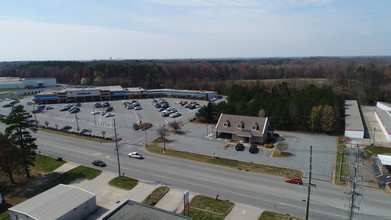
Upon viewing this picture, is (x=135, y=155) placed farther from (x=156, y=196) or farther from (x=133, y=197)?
(x=156, y=196)

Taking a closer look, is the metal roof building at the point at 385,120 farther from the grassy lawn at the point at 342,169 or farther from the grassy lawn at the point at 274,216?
the grassy lawn at the point at 274,216

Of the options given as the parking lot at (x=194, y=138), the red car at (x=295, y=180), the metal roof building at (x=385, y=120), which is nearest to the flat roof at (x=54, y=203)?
the parking lot at (x=194, y=138)

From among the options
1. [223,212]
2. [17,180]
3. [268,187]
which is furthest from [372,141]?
[17,180]

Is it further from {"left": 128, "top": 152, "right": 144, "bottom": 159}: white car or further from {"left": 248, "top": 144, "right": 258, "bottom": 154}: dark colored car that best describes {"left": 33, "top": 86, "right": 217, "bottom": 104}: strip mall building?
{"left": 128, "top": 152, "right": 144, "bottom": 159}: white car

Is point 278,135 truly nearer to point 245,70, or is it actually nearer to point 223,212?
point 223,212

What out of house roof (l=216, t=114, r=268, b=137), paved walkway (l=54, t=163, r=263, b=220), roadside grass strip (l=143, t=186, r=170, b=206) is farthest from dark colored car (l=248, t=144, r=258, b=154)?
roadside grass strip (l=143, t=186, r=170, b=206)

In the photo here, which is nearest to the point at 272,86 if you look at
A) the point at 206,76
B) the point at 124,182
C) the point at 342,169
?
the point at 206,76
